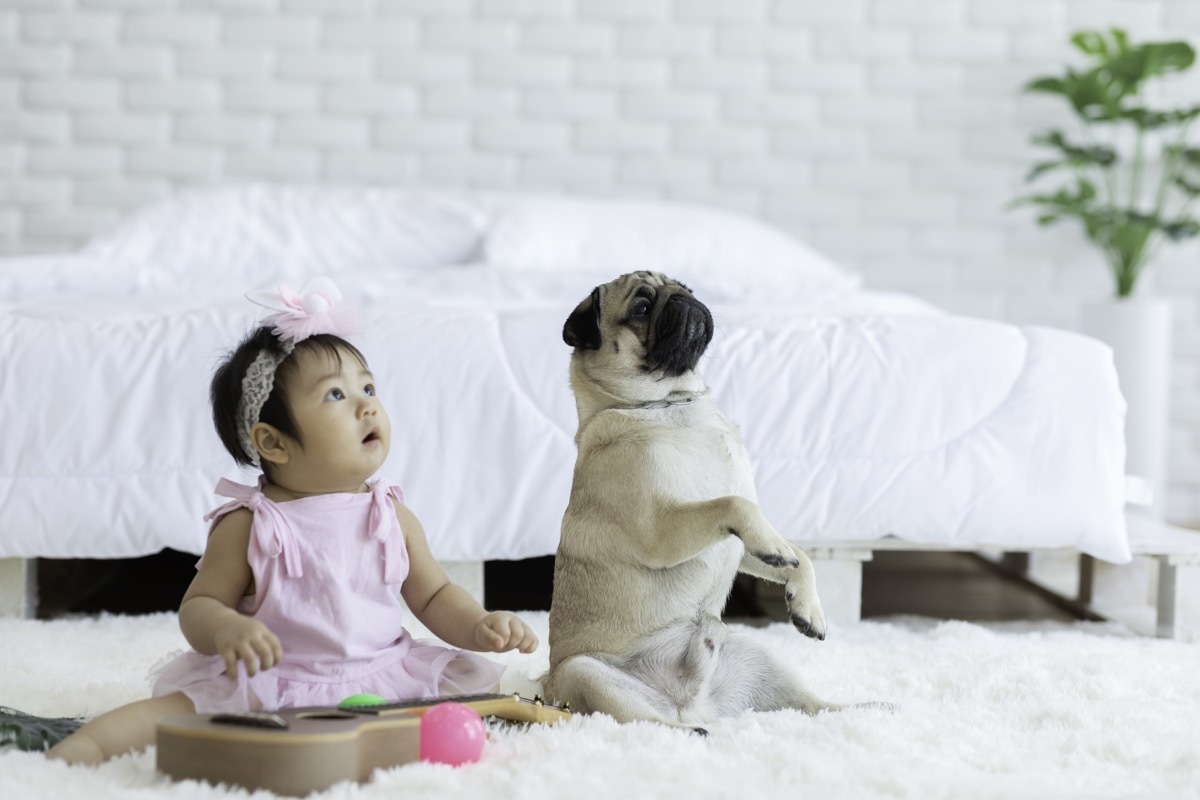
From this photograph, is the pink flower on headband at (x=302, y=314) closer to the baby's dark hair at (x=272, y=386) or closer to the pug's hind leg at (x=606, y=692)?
the baby's dark hair at (x=272, y=386)

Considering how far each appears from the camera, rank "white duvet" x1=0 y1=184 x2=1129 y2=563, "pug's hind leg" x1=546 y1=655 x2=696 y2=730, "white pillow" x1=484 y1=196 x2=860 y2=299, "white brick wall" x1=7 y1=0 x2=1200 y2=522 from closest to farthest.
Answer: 1. "pug's hind leg" x1=546 y1=655 x2=696 y2=730
2. "white duvet" x1=0 y1=184 x2=1129 y2=563
3. "white pillow" x1=484 y1=196 x2=860 y2=299
4. "white brick wall" x1=7 y1=0 x2=1200 y2=522

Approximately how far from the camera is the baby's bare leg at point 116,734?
1164mm

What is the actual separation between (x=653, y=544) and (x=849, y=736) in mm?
294

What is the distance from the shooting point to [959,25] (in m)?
4.12

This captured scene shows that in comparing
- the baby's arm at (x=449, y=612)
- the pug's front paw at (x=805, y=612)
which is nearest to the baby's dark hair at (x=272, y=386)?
the baby's arm at (x=449, y=612)

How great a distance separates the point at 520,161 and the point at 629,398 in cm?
288

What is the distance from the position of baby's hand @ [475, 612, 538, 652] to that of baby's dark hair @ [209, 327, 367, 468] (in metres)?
0.29

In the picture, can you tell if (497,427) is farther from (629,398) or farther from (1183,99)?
(1183,99)

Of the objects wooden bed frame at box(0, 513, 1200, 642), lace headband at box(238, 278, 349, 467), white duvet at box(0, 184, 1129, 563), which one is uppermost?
lace headband at box(238, 278, 349, 467)

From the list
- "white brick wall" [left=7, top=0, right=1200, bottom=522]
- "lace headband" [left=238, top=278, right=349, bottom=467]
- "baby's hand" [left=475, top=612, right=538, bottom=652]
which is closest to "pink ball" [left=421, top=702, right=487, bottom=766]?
"baby's hand" [left=475, top=612, right=538, bottom=652]

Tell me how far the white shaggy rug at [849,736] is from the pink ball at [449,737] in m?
0.02

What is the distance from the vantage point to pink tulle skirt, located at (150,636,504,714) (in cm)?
124

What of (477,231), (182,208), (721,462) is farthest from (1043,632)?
(182,208)

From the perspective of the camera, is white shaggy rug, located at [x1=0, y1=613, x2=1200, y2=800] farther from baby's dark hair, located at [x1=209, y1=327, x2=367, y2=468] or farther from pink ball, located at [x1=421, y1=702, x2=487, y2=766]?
baby's dark hair, located at [x1=209, y1=327, x2=367, y2=468]
